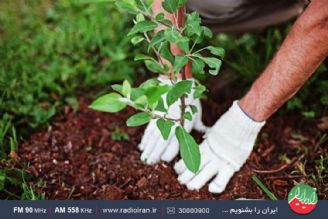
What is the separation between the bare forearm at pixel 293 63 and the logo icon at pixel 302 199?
0.23 meters

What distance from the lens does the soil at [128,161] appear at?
5.57 ft

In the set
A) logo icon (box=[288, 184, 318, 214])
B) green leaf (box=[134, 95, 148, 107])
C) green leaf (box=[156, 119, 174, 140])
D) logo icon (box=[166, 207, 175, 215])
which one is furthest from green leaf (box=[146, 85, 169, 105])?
logo icon (box=[288, 184, 318, 214])

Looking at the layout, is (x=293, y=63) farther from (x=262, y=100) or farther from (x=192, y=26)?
(x=192, y=26)

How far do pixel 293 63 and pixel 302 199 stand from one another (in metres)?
0.38

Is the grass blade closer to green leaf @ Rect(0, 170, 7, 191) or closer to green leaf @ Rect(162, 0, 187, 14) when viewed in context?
green leaf @ Rect(162, 0, 187, 14)

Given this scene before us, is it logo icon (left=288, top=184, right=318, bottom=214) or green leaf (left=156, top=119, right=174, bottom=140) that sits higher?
green leaf (left=156, top=119, right=174, bottom=140)

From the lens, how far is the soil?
170 centimetres

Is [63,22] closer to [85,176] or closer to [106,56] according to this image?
[106,56]

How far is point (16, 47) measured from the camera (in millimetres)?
2205

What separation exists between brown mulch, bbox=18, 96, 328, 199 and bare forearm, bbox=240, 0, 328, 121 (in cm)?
23

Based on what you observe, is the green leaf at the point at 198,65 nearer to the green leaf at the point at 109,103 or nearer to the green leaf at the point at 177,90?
the green leaf at the point at 177,90

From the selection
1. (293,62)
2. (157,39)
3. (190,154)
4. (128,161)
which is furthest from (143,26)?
(128,161)

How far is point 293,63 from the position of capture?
4.96 ft

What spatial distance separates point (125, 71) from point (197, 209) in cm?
74
